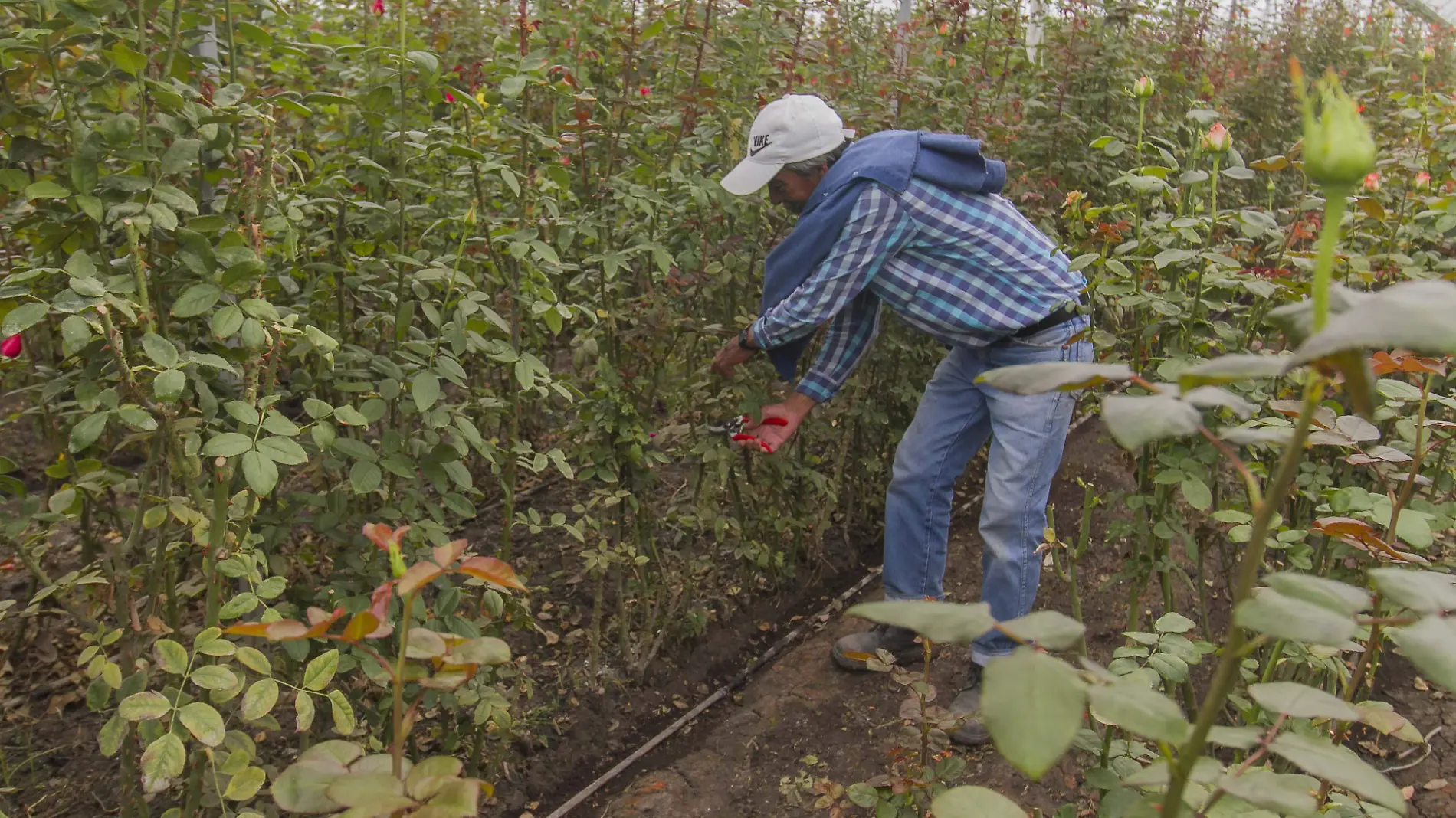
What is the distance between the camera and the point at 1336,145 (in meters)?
0.59

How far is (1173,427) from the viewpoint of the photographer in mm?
615

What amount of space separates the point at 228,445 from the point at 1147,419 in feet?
4.07

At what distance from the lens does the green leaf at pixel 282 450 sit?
4.69 ft

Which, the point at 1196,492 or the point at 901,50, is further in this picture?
the point at 901,50

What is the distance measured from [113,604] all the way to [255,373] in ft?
2.55

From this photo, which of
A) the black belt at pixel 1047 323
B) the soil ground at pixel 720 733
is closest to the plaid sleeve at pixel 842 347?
the black belt at pixel 1047 323

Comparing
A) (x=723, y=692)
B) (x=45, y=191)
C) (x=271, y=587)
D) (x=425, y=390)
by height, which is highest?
(x=45, y=191)

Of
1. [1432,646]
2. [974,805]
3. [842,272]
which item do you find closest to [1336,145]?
[1432,646]

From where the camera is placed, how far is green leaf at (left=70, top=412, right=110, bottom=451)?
1.46 metres

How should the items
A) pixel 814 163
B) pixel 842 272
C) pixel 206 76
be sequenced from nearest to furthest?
1. pixel 206 76
2. pixel 842 272
3. pixel 814 163

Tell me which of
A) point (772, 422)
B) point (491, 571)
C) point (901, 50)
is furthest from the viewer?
point (901, 50)

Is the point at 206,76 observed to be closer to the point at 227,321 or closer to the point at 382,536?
the point at 227,321

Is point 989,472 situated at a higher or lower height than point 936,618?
lower

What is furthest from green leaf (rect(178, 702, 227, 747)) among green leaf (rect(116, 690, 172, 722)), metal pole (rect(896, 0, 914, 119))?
metal pole (rect(896, 0, 914, 119))
